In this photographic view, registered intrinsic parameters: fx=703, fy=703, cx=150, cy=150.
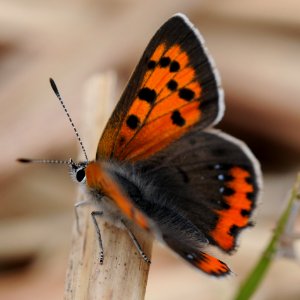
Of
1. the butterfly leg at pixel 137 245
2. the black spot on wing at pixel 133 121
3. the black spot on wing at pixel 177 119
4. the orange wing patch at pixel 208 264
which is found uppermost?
the black spot on wing at pixel 133 121

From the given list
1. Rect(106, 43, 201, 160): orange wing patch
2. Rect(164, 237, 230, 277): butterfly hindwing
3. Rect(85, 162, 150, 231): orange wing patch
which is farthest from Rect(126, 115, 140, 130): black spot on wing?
Rect(164, 237, 230, 277): butterfly hindwing

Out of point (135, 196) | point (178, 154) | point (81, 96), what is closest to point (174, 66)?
point (178, 154)

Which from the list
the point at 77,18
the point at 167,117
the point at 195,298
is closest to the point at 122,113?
the point at 167,117

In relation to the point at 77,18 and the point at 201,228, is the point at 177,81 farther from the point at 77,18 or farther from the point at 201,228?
the point at 77,18

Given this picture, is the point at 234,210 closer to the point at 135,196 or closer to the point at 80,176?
the point at 135,196

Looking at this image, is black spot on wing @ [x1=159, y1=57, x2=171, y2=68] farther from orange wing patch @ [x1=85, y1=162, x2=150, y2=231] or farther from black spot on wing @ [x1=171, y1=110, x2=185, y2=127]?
orange wing patch @ [x1=85, y1=162, x2=150, y2=231]

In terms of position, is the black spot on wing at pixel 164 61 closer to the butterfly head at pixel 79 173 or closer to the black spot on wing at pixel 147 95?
the black spot on wing at pixel 147 95

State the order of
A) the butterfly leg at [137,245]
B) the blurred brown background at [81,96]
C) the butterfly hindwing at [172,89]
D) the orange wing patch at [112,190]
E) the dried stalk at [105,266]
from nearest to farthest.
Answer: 1. the orange wing patch at [112,190]
2. the dried stalk at [105,266]
3. the butterfly leg at [137,245]
4. the butterfly hindwing at [172,89]
5. the blurred brown background at [81,96]

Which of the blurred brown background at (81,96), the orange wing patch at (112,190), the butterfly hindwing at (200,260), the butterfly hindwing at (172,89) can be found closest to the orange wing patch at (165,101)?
the butterfly hindwing at (172,89)
